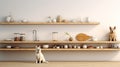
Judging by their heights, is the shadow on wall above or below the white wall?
below

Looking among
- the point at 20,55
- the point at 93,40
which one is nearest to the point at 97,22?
the point at 93,40

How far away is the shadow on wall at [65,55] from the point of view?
4.48m

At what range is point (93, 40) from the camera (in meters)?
4.39

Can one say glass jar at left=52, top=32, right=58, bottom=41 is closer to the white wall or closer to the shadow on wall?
the white wall

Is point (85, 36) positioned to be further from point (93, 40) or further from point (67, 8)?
point (67, 8)

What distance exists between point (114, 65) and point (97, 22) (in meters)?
0.94

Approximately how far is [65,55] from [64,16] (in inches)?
31.7

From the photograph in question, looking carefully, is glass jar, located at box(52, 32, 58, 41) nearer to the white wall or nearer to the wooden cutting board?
the white wall

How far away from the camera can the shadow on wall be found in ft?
14.7

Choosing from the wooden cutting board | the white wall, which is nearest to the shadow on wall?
the white wall

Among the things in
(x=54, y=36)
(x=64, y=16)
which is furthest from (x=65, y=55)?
(x=64, y=16)

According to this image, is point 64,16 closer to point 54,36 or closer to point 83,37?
point 54,36

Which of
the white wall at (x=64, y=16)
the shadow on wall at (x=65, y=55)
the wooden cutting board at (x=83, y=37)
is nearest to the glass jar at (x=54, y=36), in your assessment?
the white wall at (x=64, y=16)

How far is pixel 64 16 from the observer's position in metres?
4.47
